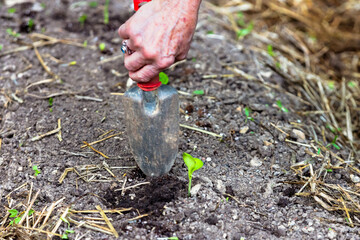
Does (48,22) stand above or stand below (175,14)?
below

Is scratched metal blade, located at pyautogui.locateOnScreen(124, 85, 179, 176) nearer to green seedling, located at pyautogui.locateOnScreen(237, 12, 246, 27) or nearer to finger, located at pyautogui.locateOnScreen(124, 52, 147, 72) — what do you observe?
finger, located at pyautogui.locateOnScreen(124, 52, 147, 72)

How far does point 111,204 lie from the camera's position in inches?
75.1

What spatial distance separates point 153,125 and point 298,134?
3.57ft

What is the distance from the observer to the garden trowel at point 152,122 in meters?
1.81

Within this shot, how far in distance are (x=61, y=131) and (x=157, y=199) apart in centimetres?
80

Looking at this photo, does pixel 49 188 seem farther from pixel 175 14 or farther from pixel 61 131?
pixel 175 14

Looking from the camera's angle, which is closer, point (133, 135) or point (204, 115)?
point (133, 135)

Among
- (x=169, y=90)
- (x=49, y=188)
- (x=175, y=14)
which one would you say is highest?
(x=175, y=14)

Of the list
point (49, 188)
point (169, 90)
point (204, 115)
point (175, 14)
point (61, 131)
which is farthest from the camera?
point (204, 115)

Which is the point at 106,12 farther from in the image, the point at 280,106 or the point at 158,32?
the point at 158,32

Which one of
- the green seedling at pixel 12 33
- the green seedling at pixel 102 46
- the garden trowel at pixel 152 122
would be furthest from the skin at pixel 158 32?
the green seedling at pixel 12 33

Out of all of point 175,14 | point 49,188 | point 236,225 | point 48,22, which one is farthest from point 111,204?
A: point 48,22

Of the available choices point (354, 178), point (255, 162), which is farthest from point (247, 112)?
point (354, 178)

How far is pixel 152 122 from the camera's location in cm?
183
